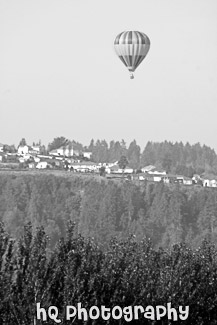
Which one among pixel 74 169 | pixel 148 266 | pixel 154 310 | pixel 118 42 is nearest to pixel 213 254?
pixel 148 266

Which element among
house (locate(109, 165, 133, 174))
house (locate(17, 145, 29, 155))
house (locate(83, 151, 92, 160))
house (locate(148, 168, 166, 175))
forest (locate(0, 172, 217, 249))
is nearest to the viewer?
forest (locate(0, 172, 217, 249))

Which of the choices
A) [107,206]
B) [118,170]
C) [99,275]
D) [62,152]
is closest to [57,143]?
[62,152]

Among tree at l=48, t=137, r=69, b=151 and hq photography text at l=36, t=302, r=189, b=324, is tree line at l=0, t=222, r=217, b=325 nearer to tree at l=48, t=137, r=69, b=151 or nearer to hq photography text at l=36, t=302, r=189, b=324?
hq photography text at l=36, t=302, r=189, b=324

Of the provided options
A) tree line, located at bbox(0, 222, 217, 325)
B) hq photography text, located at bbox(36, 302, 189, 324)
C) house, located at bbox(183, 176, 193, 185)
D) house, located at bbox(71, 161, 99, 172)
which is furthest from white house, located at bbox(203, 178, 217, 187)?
hq photography text, located at bbox(36, 302, 189, 324)

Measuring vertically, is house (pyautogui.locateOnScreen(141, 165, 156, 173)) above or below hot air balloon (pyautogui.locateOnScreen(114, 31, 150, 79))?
below

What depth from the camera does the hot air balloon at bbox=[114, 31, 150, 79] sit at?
158 feet

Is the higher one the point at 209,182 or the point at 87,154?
the point at 87,154

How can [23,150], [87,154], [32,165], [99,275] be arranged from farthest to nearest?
[87,154]
[23,150]
[32,165]
[99,275]

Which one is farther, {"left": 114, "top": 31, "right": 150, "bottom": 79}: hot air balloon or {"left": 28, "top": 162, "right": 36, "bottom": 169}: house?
{"left": 28, "top": 162, "right": 36, "bottom": 169}: house

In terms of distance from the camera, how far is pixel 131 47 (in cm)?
4916

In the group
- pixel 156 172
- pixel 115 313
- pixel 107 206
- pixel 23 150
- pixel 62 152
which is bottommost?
pixel 107 206

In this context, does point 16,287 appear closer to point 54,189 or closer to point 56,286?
point 56,286

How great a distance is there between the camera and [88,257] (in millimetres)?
18203

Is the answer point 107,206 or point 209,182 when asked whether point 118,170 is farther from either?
point 107,206
